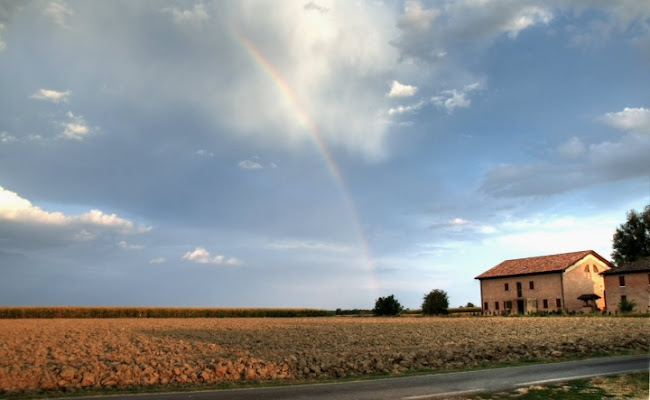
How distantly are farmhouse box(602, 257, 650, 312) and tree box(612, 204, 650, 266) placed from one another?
24575mm

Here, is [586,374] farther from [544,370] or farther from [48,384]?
[48,384]

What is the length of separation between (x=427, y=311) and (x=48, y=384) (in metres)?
68.9

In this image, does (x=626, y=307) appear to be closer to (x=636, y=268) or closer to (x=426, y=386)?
(x=636, y=268)

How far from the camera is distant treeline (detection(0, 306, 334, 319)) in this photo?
71.2 meters

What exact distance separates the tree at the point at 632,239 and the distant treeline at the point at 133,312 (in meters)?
59.9

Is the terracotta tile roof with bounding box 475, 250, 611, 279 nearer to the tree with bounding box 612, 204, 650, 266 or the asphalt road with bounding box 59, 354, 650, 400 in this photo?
the tree with bounding box 612, 204, 650, 266

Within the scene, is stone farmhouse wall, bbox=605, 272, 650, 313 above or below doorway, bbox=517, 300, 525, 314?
above

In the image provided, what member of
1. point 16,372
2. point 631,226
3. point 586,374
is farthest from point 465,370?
point 631,226

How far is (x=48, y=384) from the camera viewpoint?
599 inches

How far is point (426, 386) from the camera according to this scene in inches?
550

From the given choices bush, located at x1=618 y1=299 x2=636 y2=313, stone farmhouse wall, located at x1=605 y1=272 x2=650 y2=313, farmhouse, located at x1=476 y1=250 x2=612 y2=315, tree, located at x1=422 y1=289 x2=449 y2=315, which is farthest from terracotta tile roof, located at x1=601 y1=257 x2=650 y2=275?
tree, located at x1=422 y1=289 x2=449 y2=315

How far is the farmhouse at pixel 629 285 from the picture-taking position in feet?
211

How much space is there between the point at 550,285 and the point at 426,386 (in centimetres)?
6456

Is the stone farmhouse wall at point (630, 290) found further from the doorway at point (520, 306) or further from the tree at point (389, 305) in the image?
the tree at point (389, 305)
